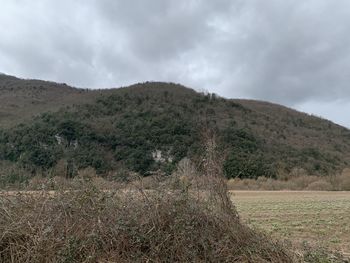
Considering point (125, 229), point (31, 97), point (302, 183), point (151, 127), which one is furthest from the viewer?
point (31, 97)

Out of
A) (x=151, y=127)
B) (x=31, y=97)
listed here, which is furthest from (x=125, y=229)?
(x=31, y=97)

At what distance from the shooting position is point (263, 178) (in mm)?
80750

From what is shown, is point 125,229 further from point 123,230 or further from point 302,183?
point 302,183

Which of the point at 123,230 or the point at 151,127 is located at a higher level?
the point at 151,127

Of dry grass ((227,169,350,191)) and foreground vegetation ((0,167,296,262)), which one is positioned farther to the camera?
dry grass ((227,169,350,191))

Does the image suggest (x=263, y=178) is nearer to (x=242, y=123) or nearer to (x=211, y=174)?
(x=242, y=123)

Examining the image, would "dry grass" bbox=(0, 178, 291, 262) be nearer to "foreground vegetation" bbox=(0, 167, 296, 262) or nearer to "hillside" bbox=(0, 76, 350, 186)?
"foreground vegetation" bbox=(0, 167, 296, 262)

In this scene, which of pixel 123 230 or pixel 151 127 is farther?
pixel 151 127

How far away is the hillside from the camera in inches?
3110

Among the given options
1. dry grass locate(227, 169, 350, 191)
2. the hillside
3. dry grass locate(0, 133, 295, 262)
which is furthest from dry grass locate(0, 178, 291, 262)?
dry grass locate(227, 169, 350, 191)

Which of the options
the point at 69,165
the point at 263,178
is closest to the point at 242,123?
the point at 263,178

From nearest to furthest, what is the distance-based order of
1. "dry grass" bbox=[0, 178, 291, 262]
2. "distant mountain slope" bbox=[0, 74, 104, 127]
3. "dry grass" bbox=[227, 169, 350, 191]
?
1. "dry grass" bbox=[0, 178, 291, 262]
2. "dry grass" bbox=[227, 169, 350, 191]
3. "distant mountain slope" bbox=[0, 74, 104, 127]

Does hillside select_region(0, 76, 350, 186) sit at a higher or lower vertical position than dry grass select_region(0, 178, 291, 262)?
higher

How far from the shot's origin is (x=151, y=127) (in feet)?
325
